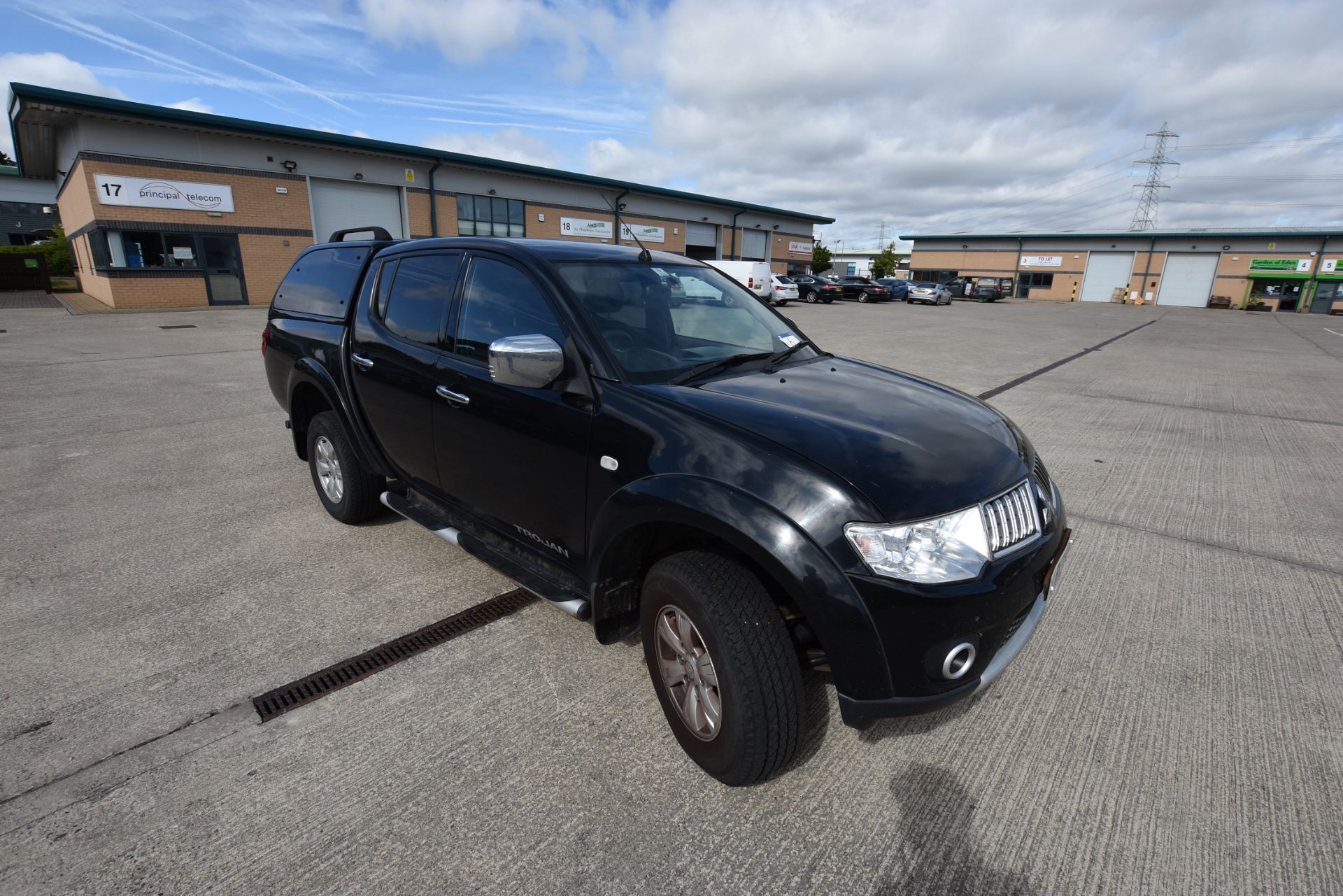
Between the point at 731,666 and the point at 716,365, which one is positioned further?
the point at 716,365

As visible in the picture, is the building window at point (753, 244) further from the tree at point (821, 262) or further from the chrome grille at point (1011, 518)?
the chrome grille at point (1011, 518)

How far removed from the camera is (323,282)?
4199 mm

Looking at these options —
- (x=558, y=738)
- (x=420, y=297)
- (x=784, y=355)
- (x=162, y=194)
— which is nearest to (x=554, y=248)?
(x=420, y=297)

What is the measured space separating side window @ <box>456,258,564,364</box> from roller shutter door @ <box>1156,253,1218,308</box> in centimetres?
7008

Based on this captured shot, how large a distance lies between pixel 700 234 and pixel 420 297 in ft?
129

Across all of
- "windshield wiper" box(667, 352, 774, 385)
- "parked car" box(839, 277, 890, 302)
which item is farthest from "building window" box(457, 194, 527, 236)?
"windshield wiper" box(667, 352, 774, 385)

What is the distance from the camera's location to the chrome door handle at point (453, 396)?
2891mm

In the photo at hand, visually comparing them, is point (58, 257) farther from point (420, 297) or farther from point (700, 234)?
point (420, 297)

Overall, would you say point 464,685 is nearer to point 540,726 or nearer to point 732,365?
point 540,726

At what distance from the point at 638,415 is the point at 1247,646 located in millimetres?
3027

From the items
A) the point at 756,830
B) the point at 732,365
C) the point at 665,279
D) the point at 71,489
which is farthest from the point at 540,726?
the point at 71,489

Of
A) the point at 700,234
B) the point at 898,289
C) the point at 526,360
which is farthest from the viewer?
the point at 898,289

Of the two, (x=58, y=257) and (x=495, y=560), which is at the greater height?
(x=58, y=257)

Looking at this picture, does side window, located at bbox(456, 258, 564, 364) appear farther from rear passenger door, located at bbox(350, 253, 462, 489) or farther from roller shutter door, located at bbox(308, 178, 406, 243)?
roller shutter door, located at bbox(308, 178, 406, 243)
